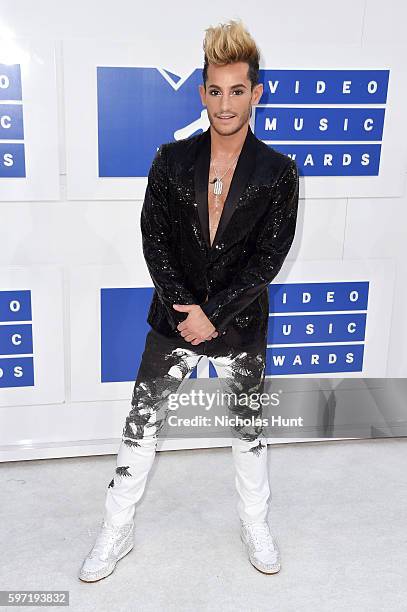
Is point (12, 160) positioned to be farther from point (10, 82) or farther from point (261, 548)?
point (261, 548)

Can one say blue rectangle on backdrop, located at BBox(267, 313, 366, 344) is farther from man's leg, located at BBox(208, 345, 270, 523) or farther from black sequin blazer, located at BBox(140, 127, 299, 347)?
black sequin blazer, located at BBox(140, 127, 299, 347)

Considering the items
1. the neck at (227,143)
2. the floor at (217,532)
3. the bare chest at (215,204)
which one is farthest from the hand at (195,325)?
the floor at (217,532)

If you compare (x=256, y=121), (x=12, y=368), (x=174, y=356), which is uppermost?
(x=256, y=121)

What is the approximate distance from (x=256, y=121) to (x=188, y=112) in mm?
274

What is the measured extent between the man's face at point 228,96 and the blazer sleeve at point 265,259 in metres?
0.21

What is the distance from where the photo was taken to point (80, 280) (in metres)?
2.76

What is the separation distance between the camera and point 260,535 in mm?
2307

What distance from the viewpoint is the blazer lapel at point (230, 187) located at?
1.97m

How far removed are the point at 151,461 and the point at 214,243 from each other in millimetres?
747

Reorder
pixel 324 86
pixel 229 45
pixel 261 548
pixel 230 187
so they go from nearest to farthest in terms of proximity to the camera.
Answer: pixel 229 45, pixel 230 187, pixel 261 548, pixel 324 86

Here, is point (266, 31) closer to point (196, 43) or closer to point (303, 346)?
point (196, 43)

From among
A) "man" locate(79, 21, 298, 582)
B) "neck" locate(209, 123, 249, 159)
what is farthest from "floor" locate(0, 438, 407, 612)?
"neck" locate(209, 123, 249, 159)

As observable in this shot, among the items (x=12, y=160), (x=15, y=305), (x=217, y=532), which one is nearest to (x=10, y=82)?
(x=12, y=160)

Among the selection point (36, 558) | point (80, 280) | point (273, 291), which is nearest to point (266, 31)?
point (273, 291)
